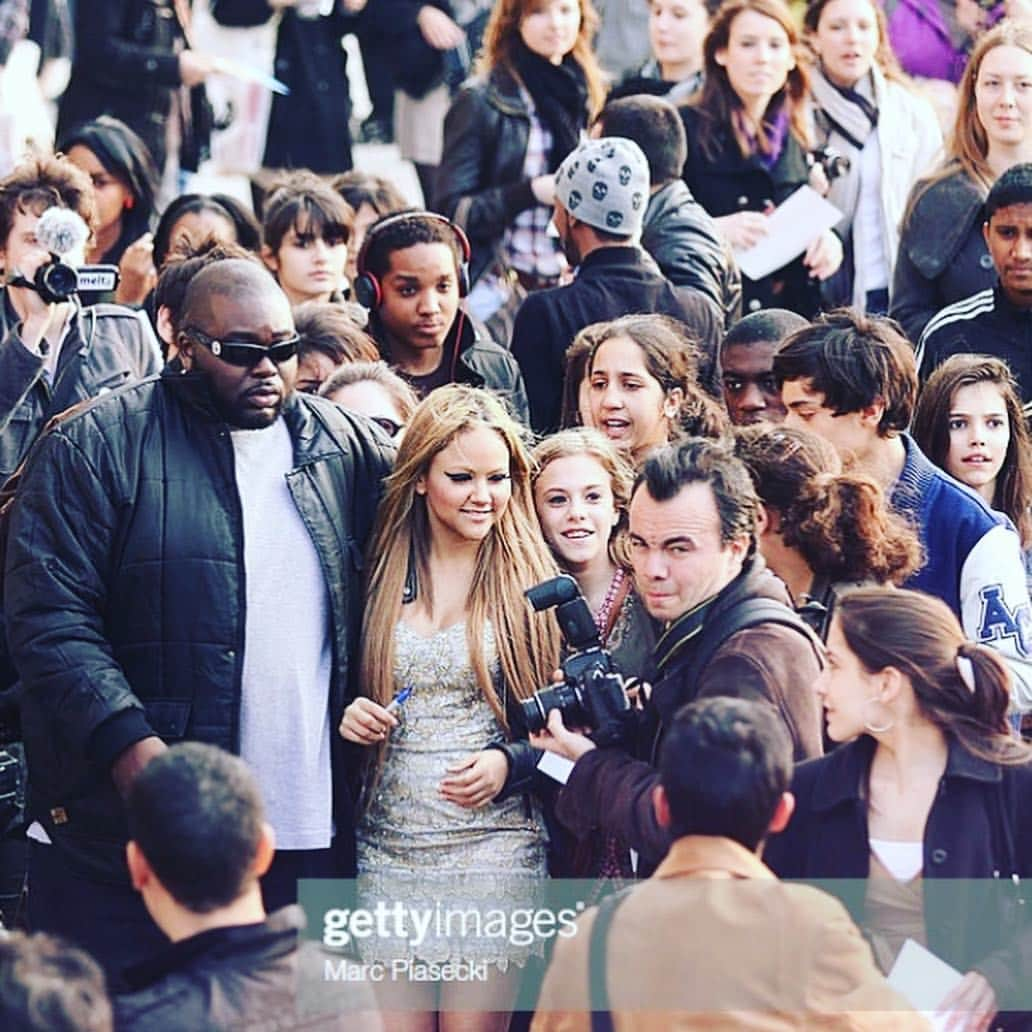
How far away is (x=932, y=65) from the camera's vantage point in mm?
9203

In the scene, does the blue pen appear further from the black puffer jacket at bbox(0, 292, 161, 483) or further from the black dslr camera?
the black puffer jacket at bbox(0, 292, 161, 483)

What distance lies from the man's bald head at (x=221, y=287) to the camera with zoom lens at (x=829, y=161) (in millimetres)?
3268

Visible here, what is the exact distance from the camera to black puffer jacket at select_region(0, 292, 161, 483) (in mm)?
5980

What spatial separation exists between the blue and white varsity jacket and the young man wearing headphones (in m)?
1.22

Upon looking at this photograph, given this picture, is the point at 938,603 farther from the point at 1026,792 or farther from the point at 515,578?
the point at 515,578

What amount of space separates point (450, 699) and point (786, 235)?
3.06 metres

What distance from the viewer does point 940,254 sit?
286 inches

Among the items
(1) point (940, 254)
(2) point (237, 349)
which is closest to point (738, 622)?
(2) point (237, 349)

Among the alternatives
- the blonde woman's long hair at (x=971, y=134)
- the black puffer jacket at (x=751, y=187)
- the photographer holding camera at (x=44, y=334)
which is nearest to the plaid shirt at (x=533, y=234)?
the black puffer jacket at (x=751, y=187)

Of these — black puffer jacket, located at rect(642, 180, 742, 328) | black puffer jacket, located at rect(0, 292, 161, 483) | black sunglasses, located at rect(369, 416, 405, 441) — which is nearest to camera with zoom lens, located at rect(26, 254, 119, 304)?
black puffer jacket, located at rect(0, 292, 161, 483)

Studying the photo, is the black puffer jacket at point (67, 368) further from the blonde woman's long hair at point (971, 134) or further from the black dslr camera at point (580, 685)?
the blonde woman's long hair at point (971, 134)

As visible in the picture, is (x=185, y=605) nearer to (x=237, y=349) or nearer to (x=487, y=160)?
(x=237, y=349)

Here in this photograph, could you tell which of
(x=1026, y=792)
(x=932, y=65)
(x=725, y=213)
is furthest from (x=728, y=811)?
(x=932, y=65)

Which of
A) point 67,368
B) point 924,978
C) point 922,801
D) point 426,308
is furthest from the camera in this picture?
point 426,308
